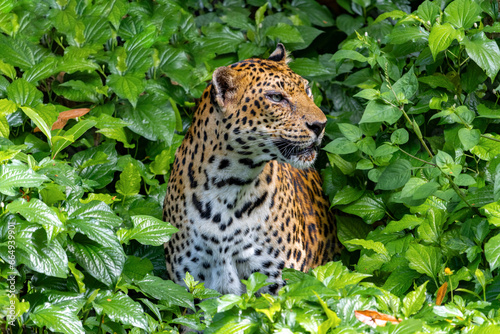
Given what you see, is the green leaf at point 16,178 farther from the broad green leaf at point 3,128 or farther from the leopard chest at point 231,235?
the leopard chest at point 231,235

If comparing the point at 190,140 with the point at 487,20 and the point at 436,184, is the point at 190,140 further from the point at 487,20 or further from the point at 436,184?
the point at 487,20

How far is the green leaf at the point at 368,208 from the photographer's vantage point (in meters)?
5.45

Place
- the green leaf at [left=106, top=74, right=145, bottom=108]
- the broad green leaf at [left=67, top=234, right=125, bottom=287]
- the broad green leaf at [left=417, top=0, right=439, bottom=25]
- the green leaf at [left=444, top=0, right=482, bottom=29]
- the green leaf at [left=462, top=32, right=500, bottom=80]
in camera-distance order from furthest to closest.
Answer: the green leaf at [left=106, top=74, right=145, bottom=108], the broad green leaf at [left=417, top=0, right=439, bottom=25], the green leaf at [left=444, top=0, right=482, bottom=29], the green leaf at [left=462, top=32, right=500, bottom=80], the broad green leaf at [left=67, top=234, right=125, bottom=287]

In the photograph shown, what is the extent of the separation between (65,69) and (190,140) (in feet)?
5.47

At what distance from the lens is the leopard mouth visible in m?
4.75

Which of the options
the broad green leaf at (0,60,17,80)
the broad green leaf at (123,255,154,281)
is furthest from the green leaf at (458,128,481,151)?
the broad green leaf at (0,60,17,80)

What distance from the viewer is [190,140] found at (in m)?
5.24

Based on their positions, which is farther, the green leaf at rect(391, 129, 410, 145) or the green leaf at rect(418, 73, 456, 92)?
the green leaf at rect(418, 73, 456, 92)

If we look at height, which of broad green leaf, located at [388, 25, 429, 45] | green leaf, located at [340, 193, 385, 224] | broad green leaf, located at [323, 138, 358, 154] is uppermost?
broad green leaf, located at [388, 25, 429, 45]

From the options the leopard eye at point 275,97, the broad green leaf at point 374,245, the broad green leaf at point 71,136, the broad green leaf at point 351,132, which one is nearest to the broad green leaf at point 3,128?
the broad green leaf at point 71,136

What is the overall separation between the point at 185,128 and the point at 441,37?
3.00 metres

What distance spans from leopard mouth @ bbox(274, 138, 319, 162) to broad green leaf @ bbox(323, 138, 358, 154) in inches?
14.0

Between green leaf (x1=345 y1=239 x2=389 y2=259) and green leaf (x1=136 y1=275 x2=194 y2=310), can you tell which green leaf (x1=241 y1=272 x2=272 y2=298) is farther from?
green leaf (x1=345 y1=239 x2=389 y2=259)

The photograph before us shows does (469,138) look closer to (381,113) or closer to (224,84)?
(381,113)
